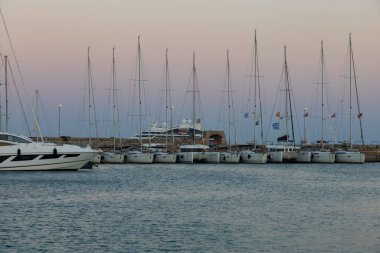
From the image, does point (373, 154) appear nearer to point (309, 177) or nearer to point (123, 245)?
point (309, 177)

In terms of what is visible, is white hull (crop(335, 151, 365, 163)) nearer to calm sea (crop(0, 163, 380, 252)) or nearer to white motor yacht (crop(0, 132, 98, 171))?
calm sea (crop(0, 163, 380, 252))

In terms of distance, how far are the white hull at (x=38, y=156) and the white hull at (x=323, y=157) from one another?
46.2m

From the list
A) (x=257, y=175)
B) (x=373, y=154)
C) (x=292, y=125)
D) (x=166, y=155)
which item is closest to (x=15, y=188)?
(x=257, y=175)

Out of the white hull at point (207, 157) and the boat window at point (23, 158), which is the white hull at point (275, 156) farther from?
the boat window at point (23, 158)

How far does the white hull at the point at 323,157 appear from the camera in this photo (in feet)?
346

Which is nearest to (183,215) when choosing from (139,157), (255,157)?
(139,157)

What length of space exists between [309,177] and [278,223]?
138ft

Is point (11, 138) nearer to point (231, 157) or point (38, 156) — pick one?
point (38, 156)

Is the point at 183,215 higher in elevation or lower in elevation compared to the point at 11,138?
lower

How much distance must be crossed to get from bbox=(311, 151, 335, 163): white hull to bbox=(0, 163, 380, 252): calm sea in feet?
128

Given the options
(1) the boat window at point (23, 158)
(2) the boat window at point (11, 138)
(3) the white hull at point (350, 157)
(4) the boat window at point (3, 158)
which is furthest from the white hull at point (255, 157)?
(4) the boat window at point (3, 158)

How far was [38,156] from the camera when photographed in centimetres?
6775

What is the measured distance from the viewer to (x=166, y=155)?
103 metres

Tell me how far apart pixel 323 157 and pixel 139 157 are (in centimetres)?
2732
